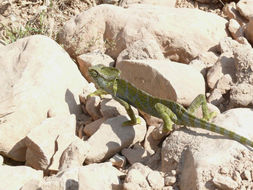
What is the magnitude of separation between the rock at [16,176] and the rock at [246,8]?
4.15m

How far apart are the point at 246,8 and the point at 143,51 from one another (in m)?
2.02

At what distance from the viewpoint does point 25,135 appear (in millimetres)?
5188

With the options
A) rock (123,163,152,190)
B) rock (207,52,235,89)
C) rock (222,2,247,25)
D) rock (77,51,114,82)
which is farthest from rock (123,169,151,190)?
rock (222,2,247,25)

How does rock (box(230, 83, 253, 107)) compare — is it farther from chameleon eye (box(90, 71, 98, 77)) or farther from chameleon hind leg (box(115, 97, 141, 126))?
chameleon eye (box(90, 71, 98, 77))

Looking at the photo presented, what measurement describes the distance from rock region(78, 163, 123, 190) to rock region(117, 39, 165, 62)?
2.17 m

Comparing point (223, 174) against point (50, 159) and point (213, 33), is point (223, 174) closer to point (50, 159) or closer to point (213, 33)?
point (50, 159)

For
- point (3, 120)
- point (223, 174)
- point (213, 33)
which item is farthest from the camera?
point (213, 33)

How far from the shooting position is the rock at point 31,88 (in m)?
5.14

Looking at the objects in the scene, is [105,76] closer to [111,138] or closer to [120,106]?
[120,106]

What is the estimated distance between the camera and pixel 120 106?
5.33 meters

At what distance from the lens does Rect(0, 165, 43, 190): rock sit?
14.2 feet

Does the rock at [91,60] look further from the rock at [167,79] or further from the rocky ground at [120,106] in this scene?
the rock at [167,79]

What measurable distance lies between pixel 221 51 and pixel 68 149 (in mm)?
2700

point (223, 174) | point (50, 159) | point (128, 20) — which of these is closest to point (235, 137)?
point (223, 174)
